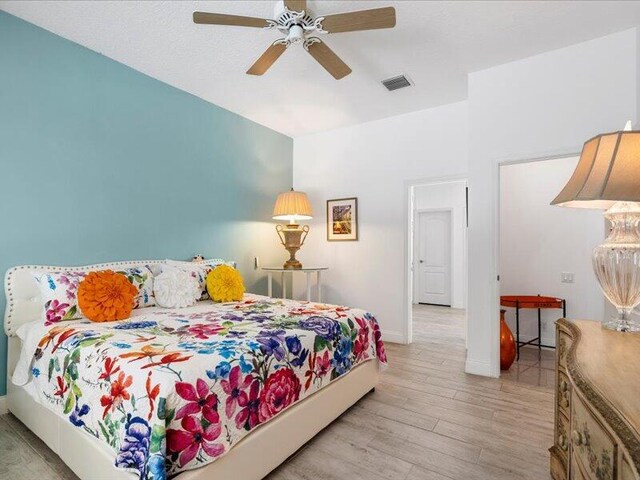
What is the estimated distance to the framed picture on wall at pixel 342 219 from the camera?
4445 mm

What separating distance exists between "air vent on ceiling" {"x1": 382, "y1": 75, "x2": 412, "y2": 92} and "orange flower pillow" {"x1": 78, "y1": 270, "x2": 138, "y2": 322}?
2.95m

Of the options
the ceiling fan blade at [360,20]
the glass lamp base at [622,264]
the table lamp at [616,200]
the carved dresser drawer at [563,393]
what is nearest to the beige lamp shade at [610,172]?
the table lamp at [616,200]

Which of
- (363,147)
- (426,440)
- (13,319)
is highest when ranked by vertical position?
(363,147)

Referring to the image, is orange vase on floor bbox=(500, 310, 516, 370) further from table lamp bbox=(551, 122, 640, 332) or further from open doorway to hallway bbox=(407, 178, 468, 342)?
open doorway to hallway bbox=(407, 178, 468, 342)

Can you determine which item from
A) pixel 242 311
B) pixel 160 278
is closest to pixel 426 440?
pixel 242 311

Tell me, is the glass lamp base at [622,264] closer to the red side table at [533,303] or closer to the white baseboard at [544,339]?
the red side table at [533,303]

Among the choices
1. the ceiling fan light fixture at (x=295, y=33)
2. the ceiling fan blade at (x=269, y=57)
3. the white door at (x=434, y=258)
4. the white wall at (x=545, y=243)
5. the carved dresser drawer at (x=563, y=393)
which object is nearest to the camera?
the carved dresser drawer at (x=563, y=393)

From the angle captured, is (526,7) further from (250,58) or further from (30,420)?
(30,420)

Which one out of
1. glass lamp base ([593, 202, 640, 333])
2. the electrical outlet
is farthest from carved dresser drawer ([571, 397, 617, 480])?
the electrical outlet

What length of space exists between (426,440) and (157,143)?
335cm

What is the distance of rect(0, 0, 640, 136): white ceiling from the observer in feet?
7.47

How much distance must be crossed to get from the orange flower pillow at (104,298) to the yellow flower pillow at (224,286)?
735mm

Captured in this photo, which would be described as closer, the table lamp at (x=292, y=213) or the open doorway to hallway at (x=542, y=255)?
the open doorway to hallway at (x=542, y=255)

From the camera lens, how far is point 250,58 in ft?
9.46
